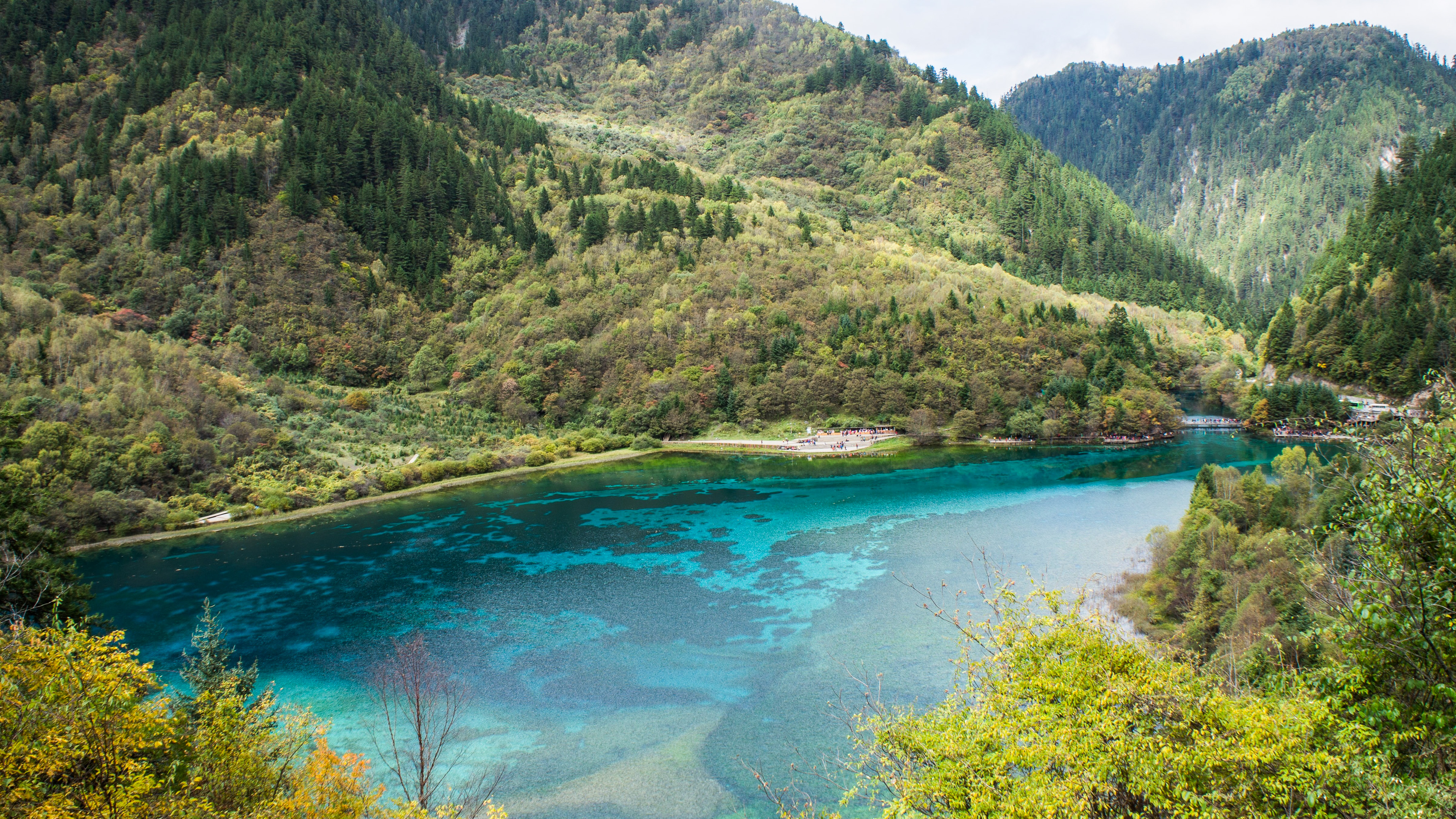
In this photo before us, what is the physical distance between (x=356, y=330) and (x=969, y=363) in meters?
94.3

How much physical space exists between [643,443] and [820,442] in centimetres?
2471

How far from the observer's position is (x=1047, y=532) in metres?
63.0

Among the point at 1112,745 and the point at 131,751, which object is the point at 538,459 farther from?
the point at 1112,745

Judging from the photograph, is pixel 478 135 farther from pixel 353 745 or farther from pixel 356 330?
pixel 353 745

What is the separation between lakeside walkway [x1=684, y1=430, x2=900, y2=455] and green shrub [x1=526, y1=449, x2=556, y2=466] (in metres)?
19.3

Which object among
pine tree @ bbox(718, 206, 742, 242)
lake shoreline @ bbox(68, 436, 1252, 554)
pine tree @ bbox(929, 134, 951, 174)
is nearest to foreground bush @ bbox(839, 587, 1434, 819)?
lake shoreline @ bbox(68, 436, 1252, 554)

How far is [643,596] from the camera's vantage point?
173 ft

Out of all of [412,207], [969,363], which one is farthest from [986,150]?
[412,207]

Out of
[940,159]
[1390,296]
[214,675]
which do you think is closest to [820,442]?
[1390,296]

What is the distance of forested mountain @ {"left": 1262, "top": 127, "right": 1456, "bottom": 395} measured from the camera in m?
104

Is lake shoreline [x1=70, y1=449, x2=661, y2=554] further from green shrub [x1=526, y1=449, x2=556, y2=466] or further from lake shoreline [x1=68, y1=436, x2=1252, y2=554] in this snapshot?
green shrub [x1=526, y1=449, x2=556, y2=466]

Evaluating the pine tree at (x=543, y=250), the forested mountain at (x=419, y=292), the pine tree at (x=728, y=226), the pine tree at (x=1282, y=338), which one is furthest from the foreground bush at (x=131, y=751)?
the pine tree at (x=1282, y=338)

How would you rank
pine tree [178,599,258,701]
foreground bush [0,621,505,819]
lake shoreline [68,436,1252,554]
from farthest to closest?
lake shoreline [68,436,1252,554]
pine tree [178,599,258,701]
foreground bush [0,621,505,819]

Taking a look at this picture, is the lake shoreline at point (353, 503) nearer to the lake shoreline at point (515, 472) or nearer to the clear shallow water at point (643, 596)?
the lake shoreline at point (515, 472)
